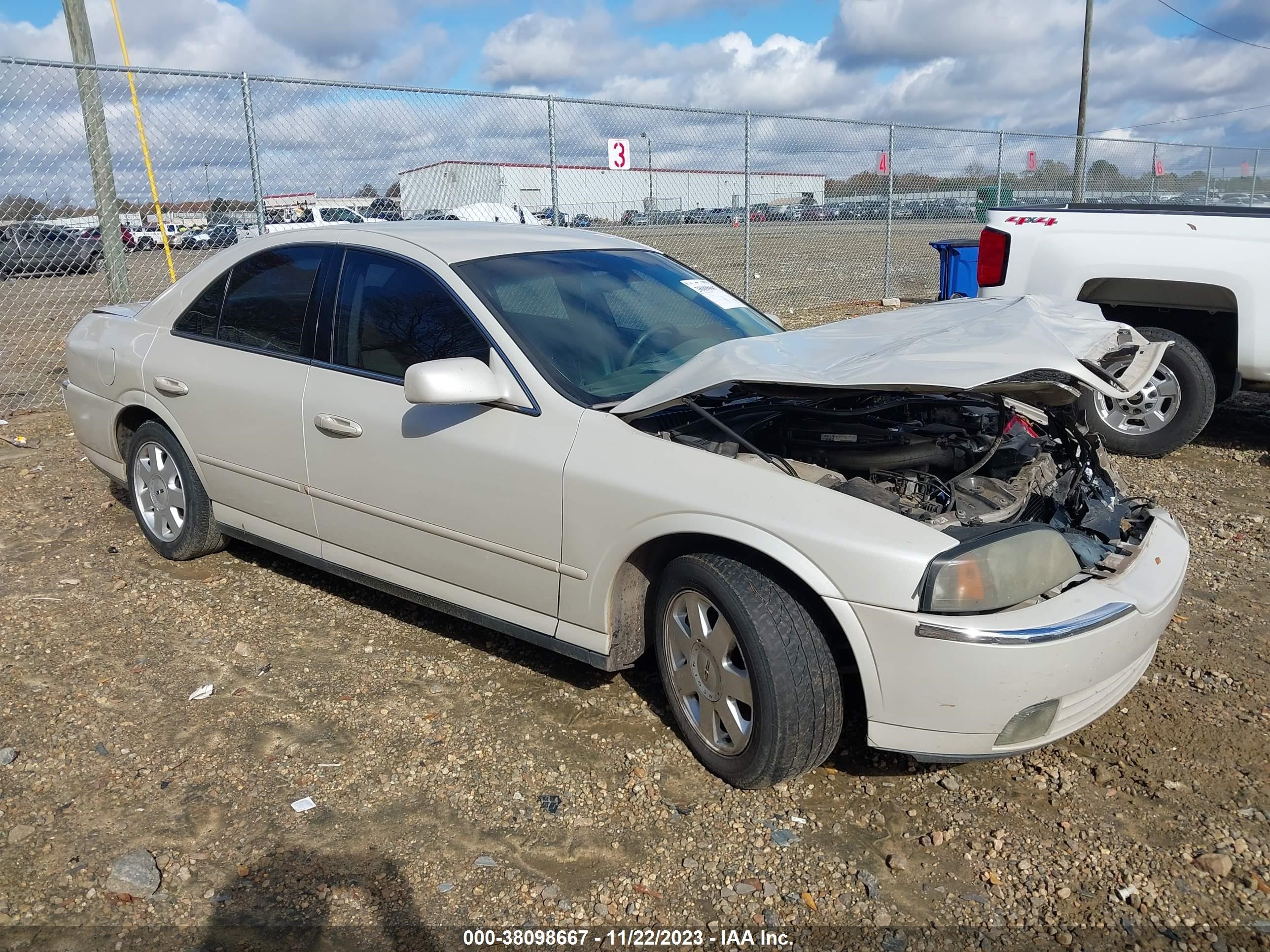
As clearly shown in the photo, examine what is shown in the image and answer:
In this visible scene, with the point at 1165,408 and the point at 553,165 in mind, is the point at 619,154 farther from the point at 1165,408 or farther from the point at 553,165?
the point at 1165,408

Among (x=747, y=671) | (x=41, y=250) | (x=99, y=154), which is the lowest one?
(x=747, y=671)

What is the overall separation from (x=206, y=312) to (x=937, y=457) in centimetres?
328

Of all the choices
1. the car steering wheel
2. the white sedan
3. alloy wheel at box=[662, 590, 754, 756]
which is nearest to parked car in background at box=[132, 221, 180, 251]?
the white sedan

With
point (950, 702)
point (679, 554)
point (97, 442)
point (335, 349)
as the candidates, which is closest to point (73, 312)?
point (97, 442)

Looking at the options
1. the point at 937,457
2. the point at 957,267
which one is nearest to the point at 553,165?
the point at 957,267

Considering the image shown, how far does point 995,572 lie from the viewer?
8.69 feet

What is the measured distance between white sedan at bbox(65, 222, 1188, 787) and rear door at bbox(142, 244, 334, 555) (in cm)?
2

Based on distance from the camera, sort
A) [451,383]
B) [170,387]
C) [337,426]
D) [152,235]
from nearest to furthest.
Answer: [451,383]
[337,426]
[170,387]
[152,235]

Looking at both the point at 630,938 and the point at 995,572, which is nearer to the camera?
the point at 630,938

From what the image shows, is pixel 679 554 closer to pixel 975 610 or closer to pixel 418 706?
pixel 975 610

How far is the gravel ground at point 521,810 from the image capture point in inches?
101

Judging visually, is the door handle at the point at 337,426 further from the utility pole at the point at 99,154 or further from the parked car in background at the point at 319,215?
the parked car in background at the point at 319,215

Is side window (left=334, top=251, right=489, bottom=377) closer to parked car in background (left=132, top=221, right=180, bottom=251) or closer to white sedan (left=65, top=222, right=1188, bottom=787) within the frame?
white sedan (left=65, top=222, right=1188, bottom=787)

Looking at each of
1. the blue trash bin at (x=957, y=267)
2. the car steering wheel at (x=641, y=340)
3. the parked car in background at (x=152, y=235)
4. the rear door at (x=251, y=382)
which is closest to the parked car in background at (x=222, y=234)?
the parked car in background at (x=152, y=235)
